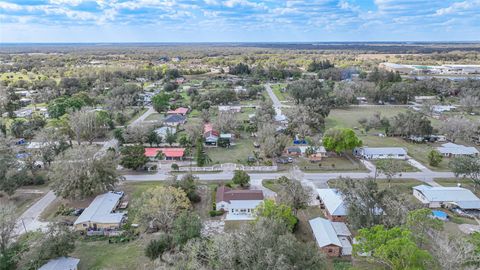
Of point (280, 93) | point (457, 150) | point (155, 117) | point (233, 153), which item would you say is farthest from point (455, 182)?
point (280, 93)

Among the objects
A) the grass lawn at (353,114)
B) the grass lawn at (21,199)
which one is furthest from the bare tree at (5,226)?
the grass lawn at (353,114)

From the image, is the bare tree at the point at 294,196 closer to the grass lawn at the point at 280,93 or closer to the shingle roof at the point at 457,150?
the shingle roof at the point at 457,150

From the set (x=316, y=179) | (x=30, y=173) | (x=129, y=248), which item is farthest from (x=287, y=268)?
(x=30, y=173)

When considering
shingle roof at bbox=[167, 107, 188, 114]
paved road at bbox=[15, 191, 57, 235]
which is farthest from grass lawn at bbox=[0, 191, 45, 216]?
shingle roof at bbox=[167, 107, 188, 114]

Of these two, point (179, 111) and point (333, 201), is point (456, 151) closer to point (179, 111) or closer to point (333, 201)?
point (333, 201)

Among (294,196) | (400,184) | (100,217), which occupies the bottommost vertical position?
(400,184)

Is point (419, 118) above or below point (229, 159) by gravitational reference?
above

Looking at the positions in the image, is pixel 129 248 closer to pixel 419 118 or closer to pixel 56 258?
pixel 56 258
